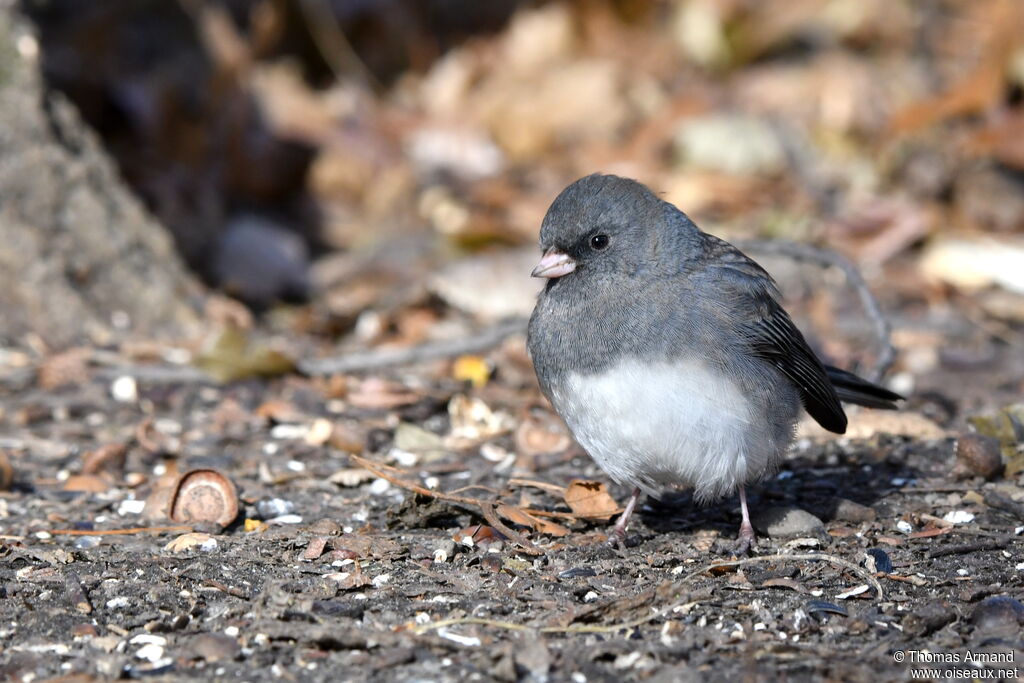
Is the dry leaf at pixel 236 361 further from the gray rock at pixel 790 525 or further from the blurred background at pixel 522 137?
the gray rock at pixel 790 525

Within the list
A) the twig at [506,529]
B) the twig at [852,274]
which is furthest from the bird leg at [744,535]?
the twig at [852,274]

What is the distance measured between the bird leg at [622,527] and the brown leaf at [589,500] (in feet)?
→ 0.16

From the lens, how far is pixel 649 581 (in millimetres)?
2840

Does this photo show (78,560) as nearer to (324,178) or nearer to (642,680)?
(642,680)

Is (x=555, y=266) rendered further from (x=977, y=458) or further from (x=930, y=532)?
(x=977, y=458)

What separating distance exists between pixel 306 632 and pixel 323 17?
5.32 meters

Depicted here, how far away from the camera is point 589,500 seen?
3.26 metres

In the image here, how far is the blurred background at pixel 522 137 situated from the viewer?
A: 5.45 m

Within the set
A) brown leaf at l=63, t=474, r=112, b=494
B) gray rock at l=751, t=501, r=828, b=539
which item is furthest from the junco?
brown leaf at l=63, t=474, r=112, b=494

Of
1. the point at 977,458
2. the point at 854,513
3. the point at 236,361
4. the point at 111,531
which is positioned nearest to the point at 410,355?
the point at 236,361

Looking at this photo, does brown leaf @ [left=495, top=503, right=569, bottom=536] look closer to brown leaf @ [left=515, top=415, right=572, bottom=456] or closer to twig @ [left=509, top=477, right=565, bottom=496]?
twig @ [left=509, top=477, right=565, bottom=496]

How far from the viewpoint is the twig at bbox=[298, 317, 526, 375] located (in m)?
4.43

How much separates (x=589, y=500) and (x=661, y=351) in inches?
23.9

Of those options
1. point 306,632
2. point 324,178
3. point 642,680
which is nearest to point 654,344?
point 642,680
